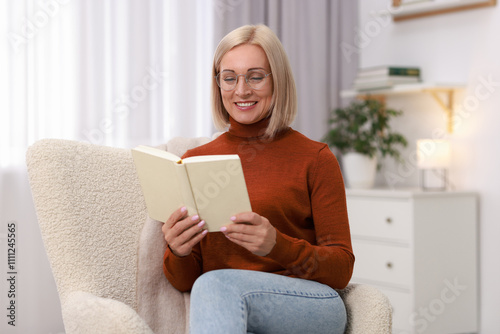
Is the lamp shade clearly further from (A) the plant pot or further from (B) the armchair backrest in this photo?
(B) the armchair backrest

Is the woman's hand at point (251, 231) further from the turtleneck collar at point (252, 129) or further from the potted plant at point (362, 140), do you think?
the potted plant at point (362, 140)

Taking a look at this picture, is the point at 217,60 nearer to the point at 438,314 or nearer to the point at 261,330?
the point at 261,330

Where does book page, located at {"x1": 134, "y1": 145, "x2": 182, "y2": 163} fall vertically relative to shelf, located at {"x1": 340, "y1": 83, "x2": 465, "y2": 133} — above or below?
below

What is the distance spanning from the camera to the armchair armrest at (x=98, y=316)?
1.13 m

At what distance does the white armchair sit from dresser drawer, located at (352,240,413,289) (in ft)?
4.06

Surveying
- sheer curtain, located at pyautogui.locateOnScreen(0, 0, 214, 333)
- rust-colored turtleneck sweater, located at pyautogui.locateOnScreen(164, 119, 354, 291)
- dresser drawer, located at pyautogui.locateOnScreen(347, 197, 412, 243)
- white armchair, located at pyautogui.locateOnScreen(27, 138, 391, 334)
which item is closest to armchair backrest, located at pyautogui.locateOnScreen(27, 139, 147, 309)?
white armchair, located at pyautogui.locateOnScreen(27, 138, 391, 334)

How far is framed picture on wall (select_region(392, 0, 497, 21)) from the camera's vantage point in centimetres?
268

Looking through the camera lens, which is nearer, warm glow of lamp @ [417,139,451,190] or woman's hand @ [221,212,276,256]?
woman's hand @ [221,212,276,256]

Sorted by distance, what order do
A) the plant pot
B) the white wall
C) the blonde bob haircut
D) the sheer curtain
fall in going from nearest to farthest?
the blonde bob haircut
the sheer curtain
the white wall
the plant pot

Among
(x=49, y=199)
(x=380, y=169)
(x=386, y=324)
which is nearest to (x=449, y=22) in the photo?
(x=380, y=169)

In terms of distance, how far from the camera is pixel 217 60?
4.72 ft

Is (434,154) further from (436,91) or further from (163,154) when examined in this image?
(163,154)

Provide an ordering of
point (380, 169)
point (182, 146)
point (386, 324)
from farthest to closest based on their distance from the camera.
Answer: point (380, 169), point (182, 146), point (386, 324)

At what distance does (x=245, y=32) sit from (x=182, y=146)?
365mm
